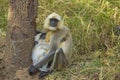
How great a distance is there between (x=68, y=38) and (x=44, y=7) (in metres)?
2.40

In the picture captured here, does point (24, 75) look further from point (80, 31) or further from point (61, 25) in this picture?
point (80, 31)

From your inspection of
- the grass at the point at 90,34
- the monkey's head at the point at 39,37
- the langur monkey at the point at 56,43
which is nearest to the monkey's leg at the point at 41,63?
the langur monkey at the point at 56,43

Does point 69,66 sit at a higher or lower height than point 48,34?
lower

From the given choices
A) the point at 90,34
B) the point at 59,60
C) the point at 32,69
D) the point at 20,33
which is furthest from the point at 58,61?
the point at 90,34

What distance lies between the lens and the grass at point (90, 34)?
7.15 m

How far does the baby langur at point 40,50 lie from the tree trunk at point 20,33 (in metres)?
0.09

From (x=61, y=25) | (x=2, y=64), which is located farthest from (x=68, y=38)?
(x=2, y=64)

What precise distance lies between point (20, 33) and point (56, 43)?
642 mm

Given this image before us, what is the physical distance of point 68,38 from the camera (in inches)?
278

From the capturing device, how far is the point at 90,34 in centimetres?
814

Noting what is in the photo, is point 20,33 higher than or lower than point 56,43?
higher

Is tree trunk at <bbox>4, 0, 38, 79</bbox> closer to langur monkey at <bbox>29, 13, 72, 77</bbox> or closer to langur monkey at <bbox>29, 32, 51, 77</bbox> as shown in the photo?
langur monkey at <bbox>29, 32, 51, 77</bbox>

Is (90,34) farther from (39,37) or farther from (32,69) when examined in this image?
(32,69)

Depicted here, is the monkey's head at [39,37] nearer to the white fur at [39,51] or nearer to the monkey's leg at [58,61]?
the white fur at [39,51]
